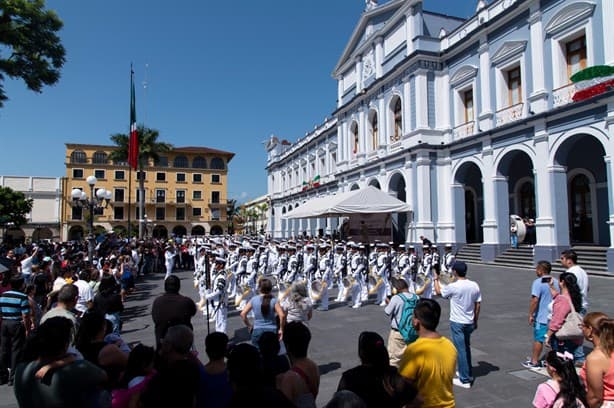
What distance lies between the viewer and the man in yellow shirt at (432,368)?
3.09 m

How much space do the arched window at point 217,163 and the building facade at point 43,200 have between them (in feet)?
74.4

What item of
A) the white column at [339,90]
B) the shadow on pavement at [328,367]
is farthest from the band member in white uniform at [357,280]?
the white column at [339,90]

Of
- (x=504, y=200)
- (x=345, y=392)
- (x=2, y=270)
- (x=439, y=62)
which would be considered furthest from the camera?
(x=439, y=62)

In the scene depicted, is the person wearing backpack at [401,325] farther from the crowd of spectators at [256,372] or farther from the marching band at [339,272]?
the marching band at [339,272]

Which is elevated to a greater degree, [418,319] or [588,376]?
[418,319]

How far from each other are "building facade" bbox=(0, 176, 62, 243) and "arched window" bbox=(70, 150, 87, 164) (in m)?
3.84

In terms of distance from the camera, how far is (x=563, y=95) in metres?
15.9

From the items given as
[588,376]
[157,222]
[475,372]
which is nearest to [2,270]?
[475,372]

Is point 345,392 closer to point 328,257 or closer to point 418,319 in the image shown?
point 418,319

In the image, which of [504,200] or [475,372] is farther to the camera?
[504,200]

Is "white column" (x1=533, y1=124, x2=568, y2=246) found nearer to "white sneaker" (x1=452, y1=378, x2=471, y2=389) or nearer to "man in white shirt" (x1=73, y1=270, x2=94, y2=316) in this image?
"white sneaker" (x1=452, y1=378, x2=471, y2=389)

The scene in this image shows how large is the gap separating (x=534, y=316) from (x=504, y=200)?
49.6 feet

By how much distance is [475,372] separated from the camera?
566cm

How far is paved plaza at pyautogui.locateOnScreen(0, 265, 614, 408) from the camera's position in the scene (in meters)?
5.05
